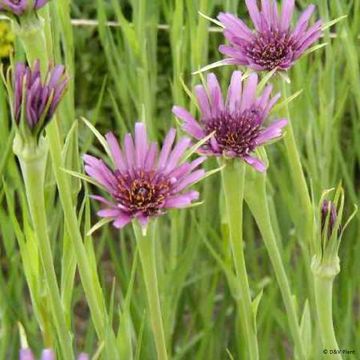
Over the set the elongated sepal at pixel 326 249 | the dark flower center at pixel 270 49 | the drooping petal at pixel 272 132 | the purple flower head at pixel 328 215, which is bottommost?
the elongated sepal at pixel 326 249

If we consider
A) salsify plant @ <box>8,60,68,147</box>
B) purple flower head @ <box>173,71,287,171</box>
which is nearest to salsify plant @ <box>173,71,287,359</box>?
purple flower head @ <box>173,71,287,171</box>

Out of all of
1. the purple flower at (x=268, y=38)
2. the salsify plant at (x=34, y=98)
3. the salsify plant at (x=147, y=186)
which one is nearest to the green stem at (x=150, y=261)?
the salsify plant at (x=147, y=186)

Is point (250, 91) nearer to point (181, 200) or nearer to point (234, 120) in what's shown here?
point (234, 120)

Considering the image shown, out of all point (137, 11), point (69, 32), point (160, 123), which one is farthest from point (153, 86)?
point (160, 123)

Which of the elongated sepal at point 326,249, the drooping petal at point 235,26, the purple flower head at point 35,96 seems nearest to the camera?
the purple flower head at point 35,96

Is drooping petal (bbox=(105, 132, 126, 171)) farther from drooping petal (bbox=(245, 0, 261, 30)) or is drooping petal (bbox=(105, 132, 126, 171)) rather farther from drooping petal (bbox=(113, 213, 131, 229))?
drooping petal (bbox=(245, 0, 261, 30))

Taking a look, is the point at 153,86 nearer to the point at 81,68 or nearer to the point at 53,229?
the point at 53,229

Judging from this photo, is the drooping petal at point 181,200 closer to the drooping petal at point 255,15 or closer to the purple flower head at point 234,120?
the purple flower head at point 234,120
